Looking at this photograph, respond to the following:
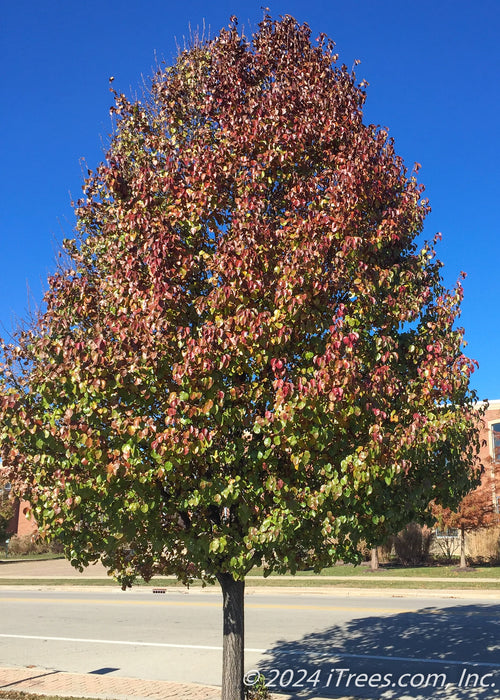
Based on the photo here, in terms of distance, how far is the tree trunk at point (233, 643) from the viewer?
7.45m

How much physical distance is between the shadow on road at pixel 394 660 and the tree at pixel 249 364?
A: 2497mm

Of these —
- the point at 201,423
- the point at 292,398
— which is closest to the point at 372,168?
the point at 292,398

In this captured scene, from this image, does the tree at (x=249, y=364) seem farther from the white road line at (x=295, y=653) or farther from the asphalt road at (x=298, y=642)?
the white road line at (x=295, y=653)

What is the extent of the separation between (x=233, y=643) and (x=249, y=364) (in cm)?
349

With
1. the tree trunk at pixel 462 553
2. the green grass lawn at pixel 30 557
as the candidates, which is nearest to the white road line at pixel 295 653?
the tree trunk at pixel 462 553

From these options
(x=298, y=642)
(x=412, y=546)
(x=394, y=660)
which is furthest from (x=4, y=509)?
(x=394, y=660)

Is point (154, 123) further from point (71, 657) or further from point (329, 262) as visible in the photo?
point (71, 657)

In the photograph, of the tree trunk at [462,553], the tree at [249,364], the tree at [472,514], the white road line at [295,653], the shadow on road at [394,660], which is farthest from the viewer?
the tree trunk at [462,553]

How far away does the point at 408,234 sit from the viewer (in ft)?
23.4

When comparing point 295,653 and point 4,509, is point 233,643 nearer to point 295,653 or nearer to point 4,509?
point 295,653

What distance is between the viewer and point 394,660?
34.1ft

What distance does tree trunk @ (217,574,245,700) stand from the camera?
7.45m

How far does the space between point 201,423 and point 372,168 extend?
3.17m

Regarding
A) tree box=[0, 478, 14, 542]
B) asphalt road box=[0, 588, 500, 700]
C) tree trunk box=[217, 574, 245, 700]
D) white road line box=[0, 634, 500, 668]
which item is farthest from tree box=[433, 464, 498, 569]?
tree box=[0, 478, 14, 542]
